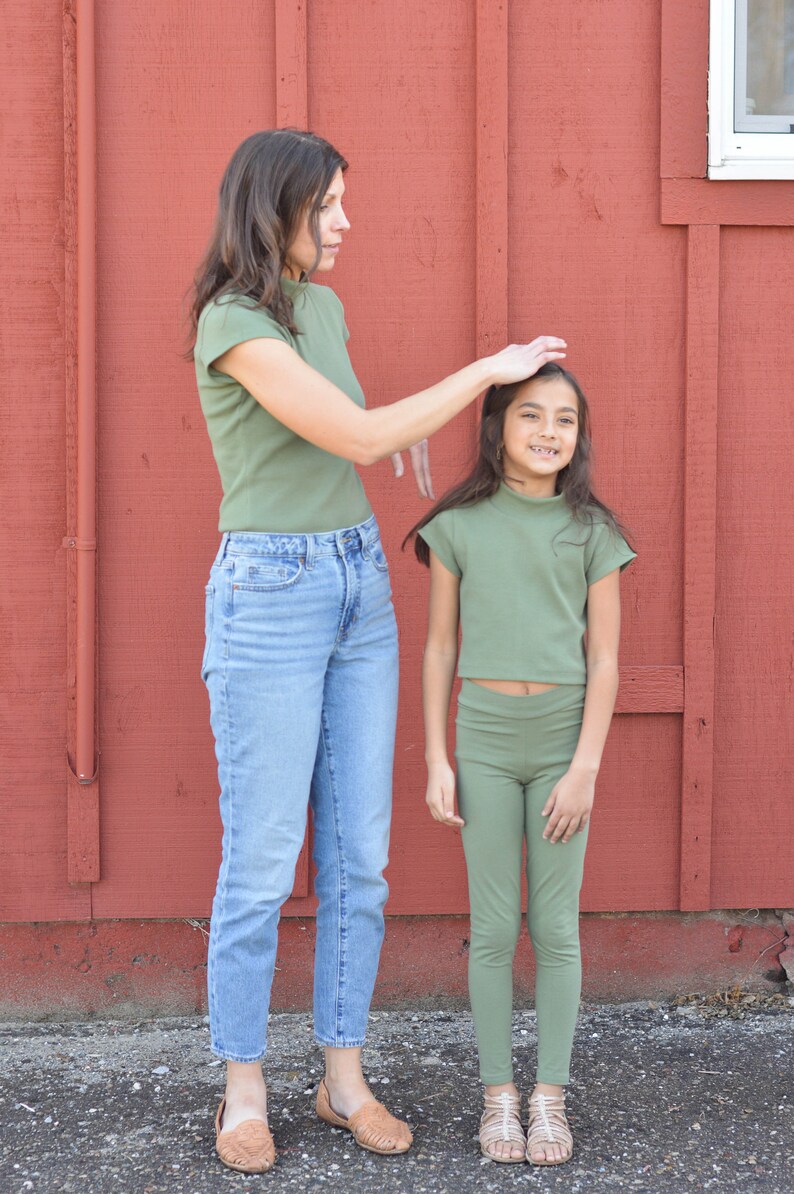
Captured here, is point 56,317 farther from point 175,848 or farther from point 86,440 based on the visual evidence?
point 175,848

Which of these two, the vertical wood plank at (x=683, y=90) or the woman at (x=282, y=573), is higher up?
the vertical wood plank at (x=683, y=90)

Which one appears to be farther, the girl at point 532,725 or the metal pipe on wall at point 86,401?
the metal pipe on wall at point 86,401

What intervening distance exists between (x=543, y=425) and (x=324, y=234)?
58 centimetres

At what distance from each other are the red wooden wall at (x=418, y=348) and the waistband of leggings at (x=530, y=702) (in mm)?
726

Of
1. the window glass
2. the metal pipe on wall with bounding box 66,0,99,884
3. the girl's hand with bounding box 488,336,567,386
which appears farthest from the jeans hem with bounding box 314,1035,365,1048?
the window glass

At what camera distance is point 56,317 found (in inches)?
119

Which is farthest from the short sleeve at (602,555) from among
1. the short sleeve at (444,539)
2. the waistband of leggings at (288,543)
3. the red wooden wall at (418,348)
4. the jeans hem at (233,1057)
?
the jeans hem at (233,1057)

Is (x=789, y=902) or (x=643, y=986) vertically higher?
(x=789, y=902)

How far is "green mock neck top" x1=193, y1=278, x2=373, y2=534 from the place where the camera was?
2209mm

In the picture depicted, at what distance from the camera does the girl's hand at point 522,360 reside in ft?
7.38

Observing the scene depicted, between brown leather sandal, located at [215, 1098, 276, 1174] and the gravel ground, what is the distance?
29 millimetres

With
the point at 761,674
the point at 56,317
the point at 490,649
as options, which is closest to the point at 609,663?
the point at 490,649

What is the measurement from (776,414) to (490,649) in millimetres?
1242

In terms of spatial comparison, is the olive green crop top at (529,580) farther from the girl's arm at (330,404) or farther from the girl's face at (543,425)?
the girl's arm at (330,404)
